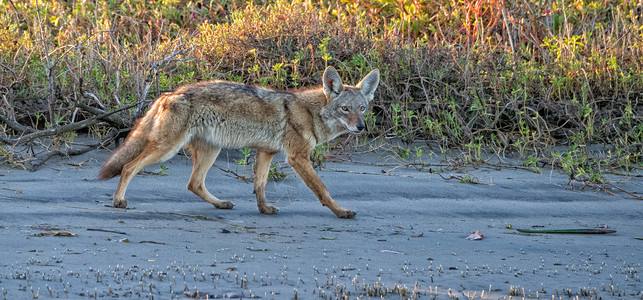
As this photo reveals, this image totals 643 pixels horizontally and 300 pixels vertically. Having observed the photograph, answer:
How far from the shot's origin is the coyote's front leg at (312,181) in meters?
5.88

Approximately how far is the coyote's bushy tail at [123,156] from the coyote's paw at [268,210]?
1050 mm

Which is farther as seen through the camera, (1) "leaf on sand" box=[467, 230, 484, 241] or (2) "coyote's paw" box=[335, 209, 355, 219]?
(2) "coyote's paw" box=[335, 209, 355, 219]

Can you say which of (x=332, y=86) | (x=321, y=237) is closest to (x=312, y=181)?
(x=332, y=86)

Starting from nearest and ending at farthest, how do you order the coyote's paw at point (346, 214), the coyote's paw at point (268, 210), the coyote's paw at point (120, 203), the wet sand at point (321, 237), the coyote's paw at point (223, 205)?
the wet sand at point (321, 237) < the coyote's paw at point (120, 203) < the coyote's paw at point (346, 214) < the coyote's paw at point (268, 210) < the coyote's paw at point (223, 205)

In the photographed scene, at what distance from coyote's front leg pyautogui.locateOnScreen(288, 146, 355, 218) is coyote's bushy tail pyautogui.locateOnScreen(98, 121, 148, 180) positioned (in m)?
1.19

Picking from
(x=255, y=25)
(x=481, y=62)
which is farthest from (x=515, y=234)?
(x=255, y=25)

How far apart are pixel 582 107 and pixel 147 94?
4.61 metres

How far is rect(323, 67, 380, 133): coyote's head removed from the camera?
6523mm

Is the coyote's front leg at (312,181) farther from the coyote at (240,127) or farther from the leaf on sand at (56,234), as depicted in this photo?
the leaf on sand at (56,234)

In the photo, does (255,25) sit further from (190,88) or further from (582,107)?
(582,107)

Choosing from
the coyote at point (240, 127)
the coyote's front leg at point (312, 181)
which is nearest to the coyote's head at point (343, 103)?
the coyote at point (240, 127)

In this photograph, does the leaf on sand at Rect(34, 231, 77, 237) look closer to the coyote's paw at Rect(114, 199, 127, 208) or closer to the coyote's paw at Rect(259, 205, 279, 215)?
the coyote's paw at Rect(114, 199, 127, 208)

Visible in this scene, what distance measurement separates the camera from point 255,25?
8828mm

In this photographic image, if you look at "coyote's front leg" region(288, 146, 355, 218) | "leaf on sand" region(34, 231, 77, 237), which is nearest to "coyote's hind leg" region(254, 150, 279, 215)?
"coyote's front leg" region(288, 146, 355, 218)
